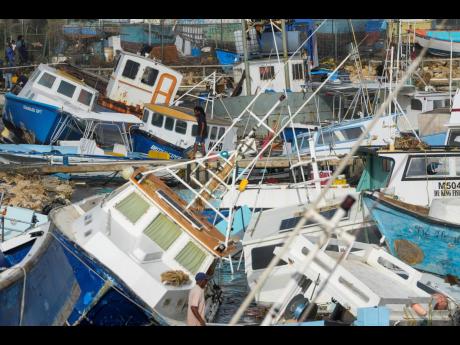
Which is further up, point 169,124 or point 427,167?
point 427,167

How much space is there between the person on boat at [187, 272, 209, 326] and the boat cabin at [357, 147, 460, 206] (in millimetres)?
6091

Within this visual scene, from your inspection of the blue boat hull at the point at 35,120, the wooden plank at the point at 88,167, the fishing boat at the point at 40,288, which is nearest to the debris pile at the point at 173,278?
the fishing boat at the point at 40,288

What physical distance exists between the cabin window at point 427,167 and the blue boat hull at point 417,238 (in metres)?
1.54

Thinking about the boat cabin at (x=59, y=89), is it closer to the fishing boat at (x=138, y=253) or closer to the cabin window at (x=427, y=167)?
the cabin window at (x=427, y=167)

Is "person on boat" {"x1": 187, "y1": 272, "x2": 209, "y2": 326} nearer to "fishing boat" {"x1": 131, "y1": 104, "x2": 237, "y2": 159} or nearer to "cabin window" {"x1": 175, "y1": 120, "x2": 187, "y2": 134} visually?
"fishing boat" {"x1": 131, "y1": 104, "x2": 237, "y2": 159}

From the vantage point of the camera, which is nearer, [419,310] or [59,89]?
[419,310]

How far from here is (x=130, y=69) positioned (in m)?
31.2

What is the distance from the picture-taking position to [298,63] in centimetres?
3481

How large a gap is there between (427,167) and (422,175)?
170 millimetres

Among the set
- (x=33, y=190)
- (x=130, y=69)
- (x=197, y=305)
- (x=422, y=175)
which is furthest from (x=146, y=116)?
(x=197, y=305)

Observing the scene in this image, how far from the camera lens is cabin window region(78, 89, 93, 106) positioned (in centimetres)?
2930

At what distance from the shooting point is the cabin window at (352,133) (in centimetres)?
2516

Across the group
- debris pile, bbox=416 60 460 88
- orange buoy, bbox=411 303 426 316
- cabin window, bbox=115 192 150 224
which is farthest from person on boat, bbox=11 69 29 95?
orange buoy, bbox=411 303 426 316

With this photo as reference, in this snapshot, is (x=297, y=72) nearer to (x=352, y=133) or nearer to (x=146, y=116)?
(x=146, y=116)
